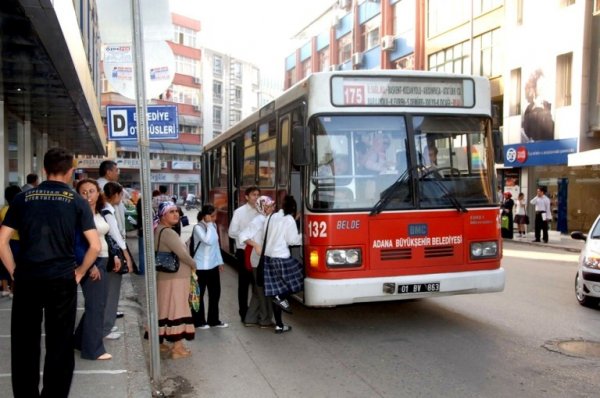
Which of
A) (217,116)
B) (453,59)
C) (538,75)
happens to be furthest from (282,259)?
(217,116)

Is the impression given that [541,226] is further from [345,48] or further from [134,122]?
[345,48]

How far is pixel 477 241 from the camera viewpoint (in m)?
7.11

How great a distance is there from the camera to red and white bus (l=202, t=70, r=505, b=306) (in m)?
6.65

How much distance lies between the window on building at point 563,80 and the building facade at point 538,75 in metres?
0.03

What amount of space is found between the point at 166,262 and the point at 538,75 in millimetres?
20322

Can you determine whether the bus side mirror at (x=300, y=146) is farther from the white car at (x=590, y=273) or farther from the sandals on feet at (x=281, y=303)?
the white car at (x=590, y=273)

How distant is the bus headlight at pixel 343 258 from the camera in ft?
21.7

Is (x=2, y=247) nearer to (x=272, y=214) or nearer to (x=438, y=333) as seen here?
(x=272, y=214)

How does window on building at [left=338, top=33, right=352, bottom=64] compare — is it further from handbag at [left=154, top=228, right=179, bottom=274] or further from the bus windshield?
handbag at [left=154, top=228, right=179, bottom=274]

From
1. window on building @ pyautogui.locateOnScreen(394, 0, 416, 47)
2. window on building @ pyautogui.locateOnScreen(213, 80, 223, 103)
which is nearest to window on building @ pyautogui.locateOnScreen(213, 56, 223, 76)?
window on building @ pyautogui.locateOnScreen(213, 80, 223, 103)

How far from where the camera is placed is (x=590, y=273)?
7.95m

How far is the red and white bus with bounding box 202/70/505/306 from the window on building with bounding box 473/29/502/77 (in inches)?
788

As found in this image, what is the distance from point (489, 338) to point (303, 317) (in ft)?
8.40

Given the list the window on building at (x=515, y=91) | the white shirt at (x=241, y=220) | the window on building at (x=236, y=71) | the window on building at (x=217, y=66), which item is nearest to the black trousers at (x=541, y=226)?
the window on building at (x=515, y=91)
